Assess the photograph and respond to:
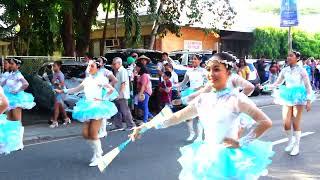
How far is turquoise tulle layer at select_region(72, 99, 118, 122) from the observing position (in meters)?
8.44

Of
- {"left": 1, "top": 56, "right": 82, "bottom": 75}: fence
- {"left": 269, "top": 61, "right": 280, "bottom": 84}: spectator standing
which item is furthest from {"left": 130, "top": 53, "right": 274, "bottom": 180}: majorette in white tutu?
{"left": 269, "top": 61, "right": 280, "bottom": 84}: spectator standing

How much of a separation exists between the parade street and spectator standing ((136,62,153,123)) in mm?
1735

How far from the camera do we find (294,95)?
909 cm

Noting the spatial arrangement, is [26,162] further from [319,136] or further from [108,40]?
[108,40]

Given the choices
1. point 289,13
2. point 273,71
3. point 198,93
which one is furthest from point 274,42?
point 198,93

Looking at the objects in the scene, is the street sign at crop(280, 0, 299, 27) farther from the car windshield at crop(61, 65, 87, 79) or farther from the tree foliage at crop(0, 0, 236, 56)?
the car windshield at crop(61, 65, 87, 79)

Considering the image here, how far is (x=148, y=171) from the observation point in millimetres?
7816

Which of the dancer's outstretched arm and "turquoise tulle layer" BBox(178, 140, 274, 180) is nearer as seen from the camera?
"turquoise tulle layer" BBox(178, 140, 274, 180)

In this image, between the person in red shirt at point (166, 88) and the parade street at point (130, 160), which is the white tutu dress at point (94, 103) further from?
the person in red shirt at point (166, 88)

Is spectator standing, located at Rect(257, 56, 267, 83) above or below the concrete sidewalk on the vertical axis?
above

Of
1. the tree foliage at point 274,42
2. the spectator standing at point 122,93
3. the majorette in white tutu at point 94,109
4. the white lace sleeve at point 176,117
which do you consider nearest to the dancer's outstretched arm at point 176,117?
the white lace sleeve at point 176,117

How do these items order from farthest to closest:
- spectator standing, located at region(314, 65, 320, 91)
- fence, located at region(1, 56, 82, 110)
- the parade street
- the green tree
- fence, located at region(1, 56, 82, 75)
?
spectator standing, located at region(314, 65, 320, 91) → the green tree → fence, located at region(1, 56, 82, 75) → fence, located at region(1, 56, 82, 110) → the parade street

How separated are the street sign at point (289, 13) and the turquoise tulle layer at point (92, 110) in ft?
45.4

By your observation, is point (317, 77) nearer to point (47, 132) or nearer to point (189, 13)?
point (189, 13)
